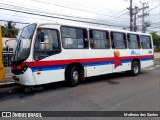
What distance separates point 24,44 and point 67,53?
2.05 m

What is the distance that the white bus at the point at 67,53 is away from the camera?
920cm

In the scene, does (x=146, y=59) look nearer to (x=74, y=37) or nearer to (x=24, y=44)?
(x=74, y=37)

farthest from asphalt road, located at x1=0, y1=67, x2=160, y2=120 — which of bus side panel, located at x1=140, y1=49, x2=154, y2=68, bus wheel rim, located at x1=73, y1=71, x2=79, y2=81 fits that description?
bus side panel, located at x1=140, y1=49, x2=154, y2=68

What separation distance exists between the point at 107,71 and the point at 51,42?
4179 millimetres

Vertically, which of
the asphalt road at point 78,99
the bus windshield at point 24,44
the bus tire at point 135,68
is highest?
the bus windshield at point 24,44

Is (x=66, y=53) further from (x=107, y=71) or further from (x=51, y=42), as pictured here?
(x=107, y=71)

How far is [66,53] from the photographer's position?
34.4 ft

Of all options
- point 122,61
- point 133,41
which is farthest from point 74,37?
point 133,41

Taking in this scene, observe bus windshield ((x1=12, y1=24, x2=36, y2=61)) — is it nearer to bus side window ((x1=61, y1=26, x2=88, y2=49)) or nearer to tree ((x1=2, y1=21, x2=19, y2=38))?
bus side window ((x1=61, y1=26, x2=88, y2=49))

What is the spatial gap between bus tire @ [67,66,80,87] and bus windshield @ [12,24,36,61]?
2.35 metres

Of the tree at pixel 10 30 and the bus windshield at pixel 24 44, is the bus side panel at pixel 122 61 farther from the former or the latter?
the tree at pixel 10 30

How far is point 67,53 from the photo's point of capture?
1055cm

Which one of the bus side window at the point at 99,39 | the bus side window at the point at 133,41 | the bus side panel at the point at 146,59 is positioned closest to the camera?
the bus side window at the point at 99,39

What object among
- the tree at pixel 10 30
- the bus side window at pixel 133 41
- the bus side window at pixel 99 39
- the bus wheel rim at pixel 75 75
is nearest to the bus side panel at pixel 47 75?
the bus wheel rim at pixel 75 75
